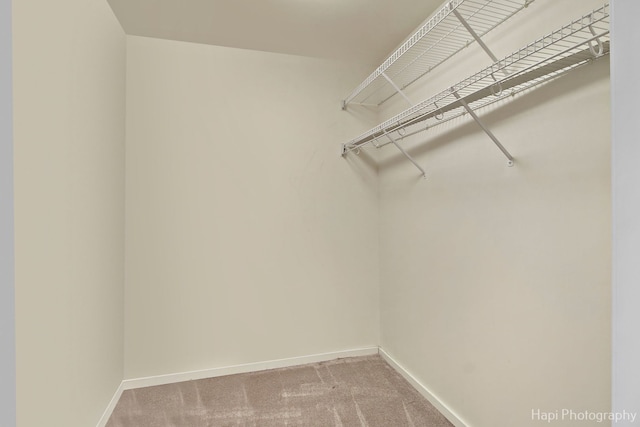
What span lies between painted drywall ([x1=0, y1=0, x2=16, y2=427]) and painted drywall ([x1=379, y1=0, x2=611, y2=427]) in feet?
5.94

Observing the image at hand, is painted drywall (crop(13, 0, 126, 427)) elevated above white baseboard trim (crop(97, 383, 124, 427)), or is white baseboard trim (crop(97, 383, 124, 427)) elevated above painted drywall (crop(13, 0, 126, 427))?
painted drywall (crop(13, 0, 126, 427))

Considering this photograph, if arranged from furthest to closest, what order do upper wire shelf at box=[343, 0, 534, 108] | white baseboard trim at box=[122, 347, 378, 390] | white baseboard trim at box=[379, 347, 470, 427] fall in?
white baseboard trim at box=[122, 347, 378, 390] → white baseboard trim at box=[379, 347, 470, 427] → upper wire shelf at box=[343, 0, 534, 108]

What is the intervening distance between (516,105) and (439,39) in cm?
68

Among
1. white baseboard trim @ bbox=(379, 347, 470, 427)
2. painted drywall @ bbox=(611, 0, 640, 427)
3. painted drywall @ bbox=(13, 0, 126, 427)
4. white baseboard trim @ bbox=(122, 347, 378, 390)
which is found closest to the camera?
painted drywall @ bbox=(611, 0, 640, 427)

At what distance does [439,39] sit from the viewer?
1814 mm

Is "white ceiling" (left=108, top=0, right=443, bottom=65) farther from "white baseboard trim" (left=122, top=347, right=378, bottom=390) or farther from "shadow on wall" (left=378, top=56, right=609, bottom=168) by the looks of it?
"white baseboard trim" (left=122, top=347, right=378, bottom=390)

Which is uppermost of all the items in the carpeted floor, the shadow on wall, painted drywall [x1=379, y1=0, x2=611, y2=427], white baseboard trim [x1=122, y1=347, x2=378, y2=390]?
the shadow on wall

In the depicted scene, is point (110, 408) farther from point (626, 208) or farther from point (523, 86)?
point (523, 86)

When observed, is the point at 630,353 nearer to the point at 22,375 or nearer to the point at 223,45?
the point at 22,375

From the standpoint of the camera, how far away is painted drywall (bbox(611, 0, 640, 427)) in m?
0.52

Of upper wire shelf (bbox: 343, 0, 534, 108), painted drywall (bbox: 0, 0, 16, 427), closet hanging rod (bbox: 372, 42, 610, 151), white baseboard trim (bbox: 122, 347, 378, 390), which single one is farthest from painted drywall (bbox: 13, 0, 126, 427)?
closet hanging rod (bbox: 372, 42, 610, 151)

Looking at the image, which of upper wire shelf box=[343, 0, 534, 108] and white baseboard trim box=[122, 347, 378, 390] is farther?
white baseboard trim box=[122, 347, 378, 390]

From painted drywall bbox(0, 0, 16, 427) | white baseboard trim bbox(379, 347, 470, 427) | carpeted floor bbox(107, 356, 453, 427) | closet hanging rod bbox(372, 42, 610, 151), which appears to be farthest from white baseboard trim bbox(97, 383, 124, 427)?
closet hanging rod bbox(372, 42, 610, 151)

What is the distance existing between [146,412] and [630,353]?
87.7 inches
